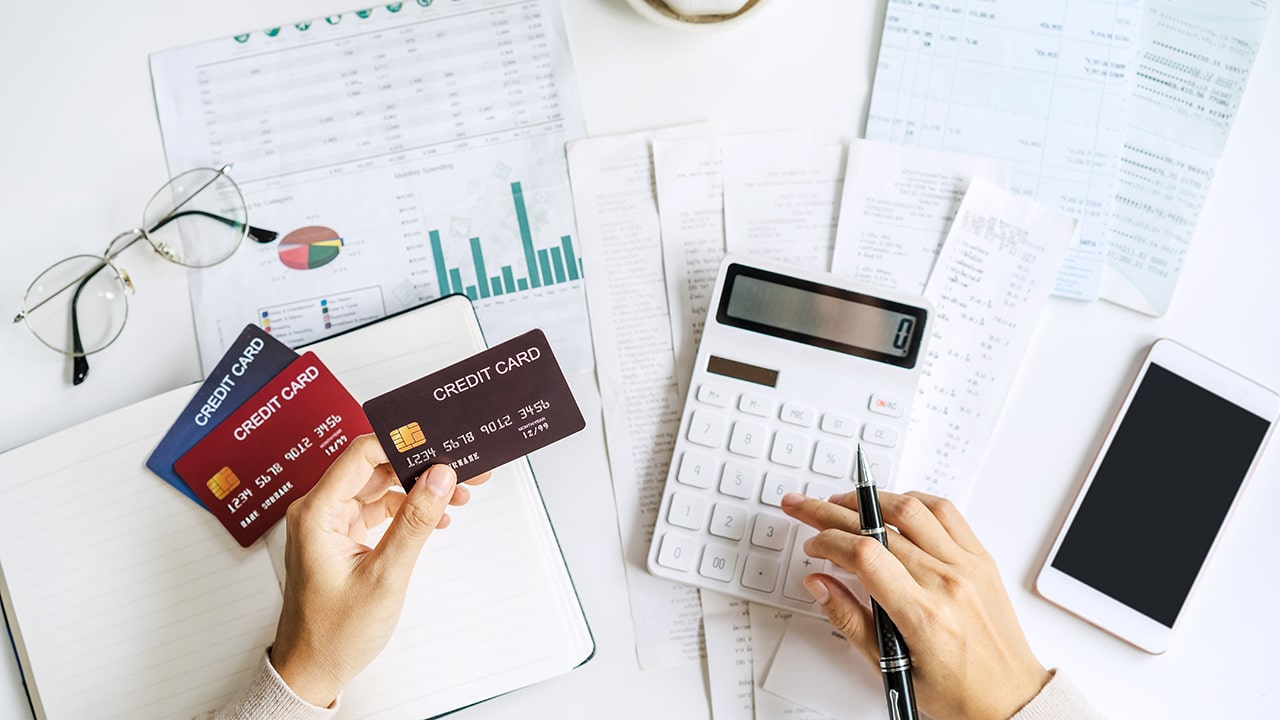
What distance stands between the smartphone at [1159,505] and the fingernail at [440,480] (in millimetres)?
619

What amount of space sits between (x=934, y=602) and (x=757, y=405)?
0.25 m

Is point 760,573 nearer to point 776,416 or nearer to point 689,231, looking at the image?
point 776,416

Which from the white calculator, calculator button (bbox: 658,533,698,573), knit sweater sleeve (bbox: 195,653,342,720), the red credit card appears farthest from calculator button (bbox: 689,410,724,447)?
knit sweater sleeve (bbox: 195,653,342,720)

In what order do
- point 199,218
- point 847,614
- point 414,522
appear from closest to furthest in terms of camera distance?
point 414,522 < point 847,614 < point 199,218

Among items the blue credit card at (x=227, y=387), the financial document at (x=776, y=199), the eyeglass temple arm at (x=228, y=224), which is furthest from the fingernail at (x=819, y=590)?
the eyeglass temple arm at (x=228, y=224)

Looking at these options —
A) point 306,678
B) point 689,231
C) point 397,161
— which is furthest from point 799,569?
point 397,161

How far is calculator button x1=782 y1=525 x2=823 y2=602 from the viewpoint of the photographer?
0.83 metres

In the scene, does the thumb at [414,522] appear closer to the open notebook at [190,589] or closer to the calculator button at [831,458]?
the open notebook at [190,589]

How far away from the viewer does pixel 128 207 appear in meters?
0.89

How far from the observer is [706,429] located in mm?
852

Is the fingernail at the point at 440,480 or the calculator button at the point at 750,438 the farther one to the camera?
the calculator button at the point at 750,438

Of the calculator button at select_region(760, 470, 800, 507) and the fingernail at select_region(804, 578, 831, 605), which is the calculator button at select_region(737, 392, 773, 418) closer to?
the calculator button at select_region(760, 470, 800, 507)

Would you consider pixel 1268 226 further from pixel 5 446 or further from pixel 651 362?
pixel 5 446

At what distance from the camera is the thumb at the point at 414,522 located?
0.65m
